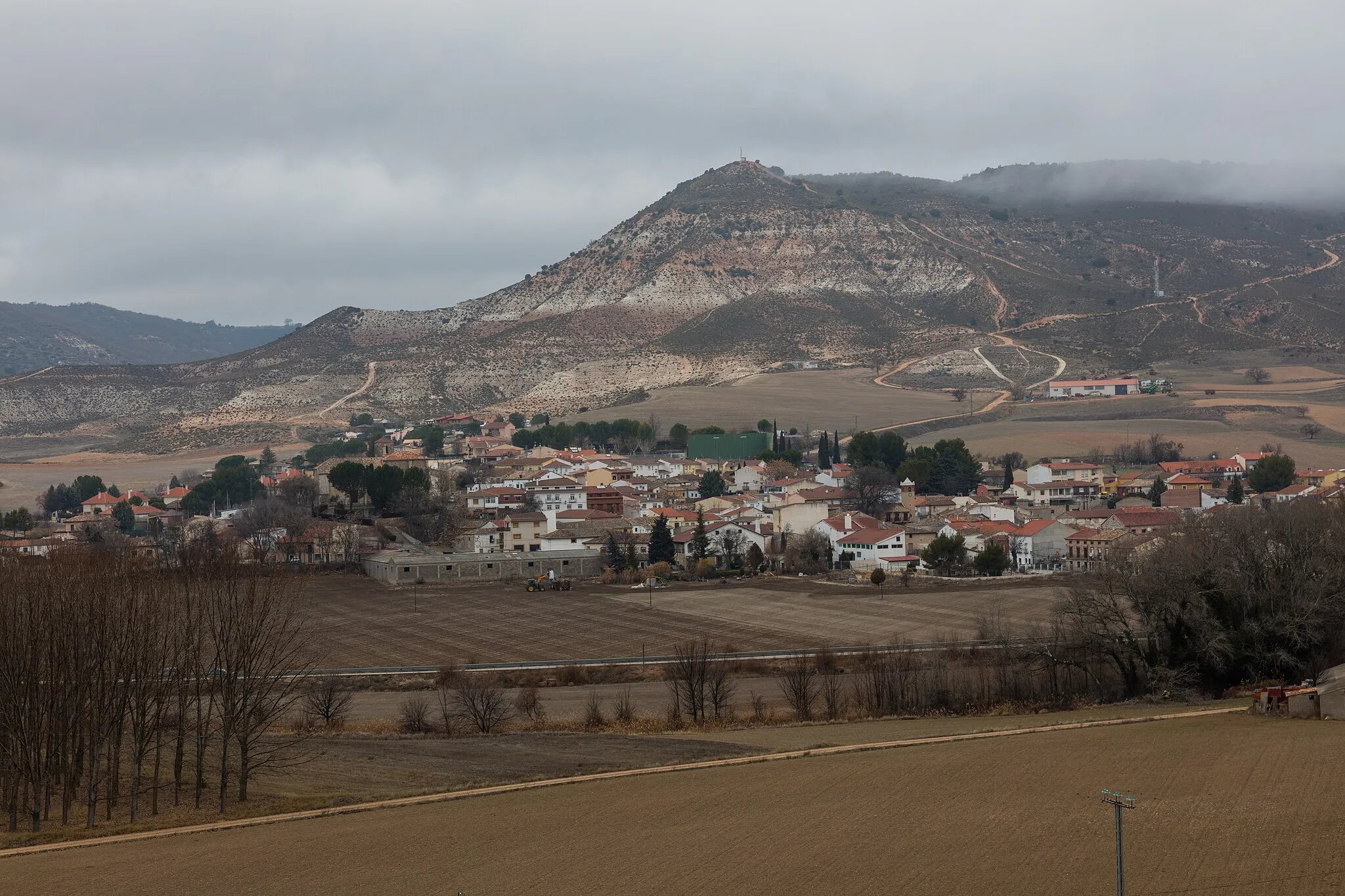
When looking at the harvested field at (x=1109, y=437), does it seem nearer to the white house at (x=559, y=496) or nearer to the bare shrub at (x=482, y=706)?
the white house at (x=559, y=496)

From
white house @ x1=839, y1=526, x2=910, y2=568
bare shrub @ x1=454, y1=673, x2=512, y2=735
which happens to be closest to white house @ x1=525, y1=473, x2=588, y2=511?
white house @ x1=839, y1=526, x2=910, y2=568

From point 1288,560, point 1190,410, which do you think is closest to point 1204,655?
point 1288,560

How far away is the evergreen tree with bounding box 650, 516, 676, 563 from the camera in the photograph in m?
81.1

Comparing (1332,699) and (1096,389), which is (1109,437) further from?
(1332,699)

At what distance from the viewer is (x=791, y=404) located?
154625mm

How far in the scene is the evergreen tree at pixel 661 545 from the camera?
81.1 metres

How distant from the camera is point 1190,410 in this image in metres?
142

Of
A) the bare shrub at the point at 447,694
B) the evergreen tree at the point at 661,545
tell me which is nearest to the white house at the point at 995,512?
the evergreen tree at the point at 661,545

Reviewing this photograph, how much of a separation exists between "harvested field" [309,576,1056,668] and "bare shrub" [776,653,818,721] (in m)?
5.92

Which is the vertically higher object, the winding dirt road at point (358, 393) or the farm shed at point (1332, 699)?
the winding dirt road at point (358, 393)

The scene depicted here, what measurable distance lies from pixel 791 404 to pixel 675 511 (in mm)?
61844

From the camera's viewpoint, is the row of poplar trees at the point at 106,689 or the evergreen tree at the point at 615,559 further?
the evergreen tree at the point at 615,559

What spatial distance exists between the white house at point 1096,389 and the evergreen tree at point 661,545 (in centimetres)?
8435

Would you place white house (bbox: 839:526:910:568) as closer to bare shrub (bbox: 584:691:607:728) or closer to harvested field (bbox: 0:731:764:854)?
bare shrub (bbox: 584:691:607:728)
